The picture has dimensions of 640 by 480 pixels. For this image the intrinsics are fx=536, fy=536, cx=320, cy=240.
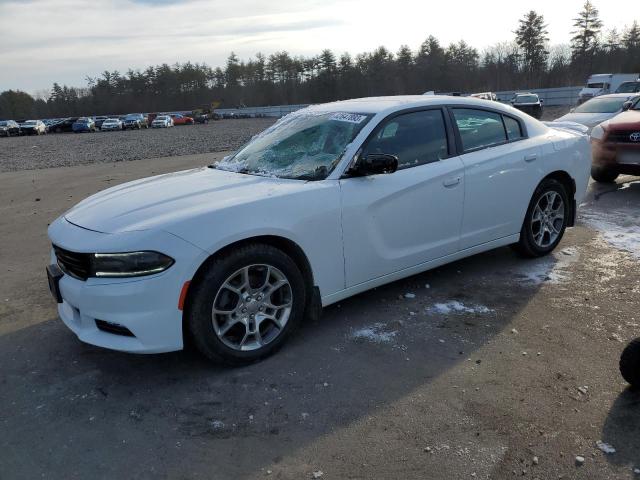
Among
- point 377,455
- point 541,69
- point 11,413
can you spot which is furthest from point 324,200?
point 541,69

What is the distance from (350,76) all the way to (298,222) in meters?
91.1

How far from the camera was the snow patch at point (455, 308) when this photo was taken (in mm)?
4191

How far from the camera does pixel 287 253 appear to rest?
3.61m

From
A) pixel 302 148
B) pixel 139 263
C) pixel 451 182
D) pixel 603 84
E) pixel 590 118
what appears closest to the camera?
pixel 139 263

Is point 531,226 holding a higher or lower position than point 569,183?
lower

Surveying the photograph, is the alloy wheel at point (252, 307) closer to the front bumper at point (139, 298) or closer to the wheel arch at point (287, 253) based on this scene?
the wheel arch at point (287, 253)

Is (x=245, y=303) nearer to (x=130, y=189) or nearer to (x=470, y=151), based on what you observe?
(x=130, y=189)

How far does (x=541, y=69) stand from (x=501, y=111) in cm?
7520

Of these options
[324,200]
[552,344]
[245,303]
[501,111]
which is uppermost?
[501,111]

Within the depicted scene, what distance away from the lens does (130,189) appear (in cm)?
412

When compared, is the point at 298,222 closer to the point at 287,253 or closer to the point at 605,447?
the point at 287,253

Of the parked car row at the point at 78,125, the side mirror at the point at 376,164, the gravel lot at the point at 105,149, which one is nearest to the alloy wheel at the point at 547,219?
the side mirror at the point at 376,164

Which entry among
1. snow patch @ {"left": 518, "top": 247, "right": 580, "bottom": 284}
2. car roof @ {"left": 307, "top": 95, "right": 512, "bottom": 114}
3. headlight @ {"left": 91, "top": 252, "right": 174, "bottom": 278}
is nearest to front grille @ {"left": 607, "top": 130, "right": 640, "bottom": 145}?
snow patch @ {"left": 518, "top": 247, "right": 580, "bottom": 284}

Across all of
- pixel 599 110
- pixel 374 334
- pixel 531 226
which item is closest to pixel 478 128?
pixel 531 226
